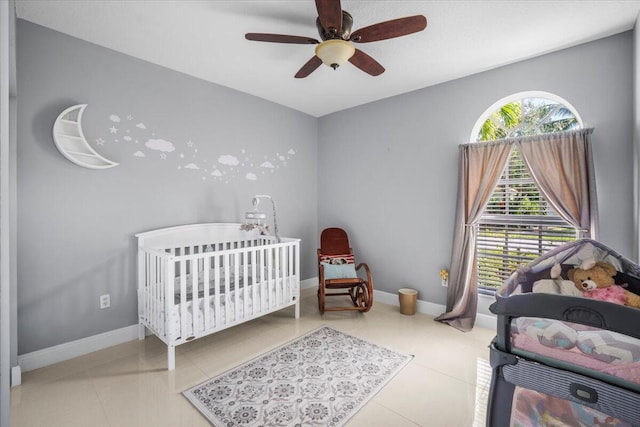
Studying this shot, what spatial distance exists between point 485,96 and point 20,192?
13.4 feet

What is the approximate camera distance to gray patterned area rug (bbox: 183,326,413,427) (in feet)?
5.67

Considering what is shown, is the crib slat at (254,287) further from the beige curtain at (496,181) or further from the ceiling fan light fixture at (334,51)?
the beige curtain at (496,181)

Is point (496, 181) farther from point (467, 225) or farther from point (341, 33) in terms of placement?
point (341, 33)

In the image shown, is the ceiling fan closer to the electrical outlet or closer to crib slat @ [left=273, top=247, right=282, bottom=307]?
crib slat @ [left=273, top=247, right=282, bottom=307]

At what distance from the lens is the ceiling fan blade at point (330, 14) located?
155 cm

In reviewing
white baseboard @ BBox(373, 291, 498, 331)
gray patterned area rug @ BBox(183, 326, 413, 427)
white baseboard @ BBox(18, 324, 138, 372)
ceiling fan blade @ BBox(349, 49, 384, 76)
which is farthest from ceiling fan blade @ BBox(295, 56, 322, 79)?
white baseboard @ BBox(18, 324, 138, 372)

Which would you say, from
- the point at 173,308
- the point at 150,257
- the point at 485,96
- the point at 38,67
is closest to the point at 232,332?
the point at 173,308

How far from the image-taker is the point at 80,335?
2.41m

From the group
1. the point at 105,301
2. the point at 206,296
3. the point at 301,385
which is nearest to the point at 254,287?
the point at 206,296

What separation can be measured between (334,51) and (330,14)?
0.25 metres

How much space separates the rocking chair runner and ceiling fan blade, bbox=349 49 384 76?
80.2 inches


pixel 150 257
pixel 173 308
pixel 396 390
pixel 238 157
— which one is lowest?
pixel 396 390

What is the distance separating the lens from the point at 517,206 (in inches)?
113

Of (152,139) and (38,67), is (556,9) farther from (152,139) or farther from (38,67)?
(38,67)
